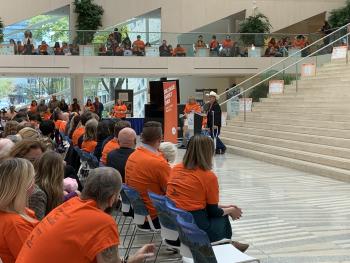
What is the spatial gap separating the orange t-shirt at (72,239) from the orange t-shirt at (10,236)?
1.09 feet

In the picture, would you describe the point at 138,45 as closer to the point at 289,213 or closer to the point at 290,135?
the point at 290,135

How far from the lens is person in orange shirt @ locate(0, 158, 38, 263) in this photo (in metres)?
2.86

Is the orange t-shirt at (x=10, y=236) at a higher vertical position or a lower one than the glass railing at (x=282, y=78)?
lower

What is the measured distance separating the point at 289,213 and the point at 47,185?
4.22 m

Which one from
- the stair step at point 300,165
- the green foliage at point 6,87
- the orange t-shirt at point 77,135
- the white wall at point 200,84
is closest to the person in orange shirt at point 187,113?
the stair step at point 300,165

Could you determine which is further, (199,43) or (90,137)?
(199,43)

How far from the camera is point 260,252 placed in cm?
546

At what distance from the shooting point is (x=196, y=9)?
91.4ft

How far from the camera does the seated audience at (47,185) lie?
3766mm

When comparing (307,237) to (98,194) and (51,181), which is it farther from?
(98,194)

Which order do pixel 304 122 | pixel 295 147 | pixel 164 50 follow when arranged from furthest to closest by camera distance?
1. pixel 164 50
2. pixel 304 122
3. pixel 295 147

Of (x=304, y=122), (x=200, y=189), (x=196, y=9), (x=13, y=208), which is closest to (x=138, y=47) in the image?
(x=196, y=9)

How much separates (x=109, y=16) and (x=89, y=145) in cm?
2110

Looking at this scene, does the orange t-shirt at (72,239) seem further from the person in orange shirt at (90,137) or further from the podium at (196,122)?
the podium at (196,122)
